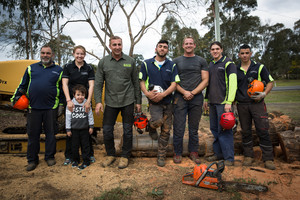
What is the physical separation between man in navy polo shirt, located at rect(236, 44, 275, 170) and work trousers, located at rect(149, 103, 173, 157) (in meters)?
1.45

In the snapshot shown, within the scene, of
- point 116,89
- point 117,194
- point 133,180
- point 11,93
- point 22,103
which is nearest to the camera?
point 117,194

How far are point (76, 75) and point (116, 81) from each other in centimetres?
82

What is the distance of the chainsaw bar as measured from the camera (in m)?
2.96

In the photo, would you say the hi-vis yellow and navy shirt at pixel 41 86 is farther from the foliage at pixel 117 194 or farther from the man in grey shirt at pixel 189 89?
the man in grey shirt at pixel 189 89

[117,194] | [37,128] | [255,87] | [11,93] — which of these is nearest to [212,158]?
[255,87]

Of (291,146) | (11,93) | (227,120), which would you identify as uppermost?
(11,93)

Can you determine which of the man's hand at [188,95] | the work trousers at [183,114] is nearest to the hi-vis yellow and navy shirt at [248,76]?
the work trousers at [183,114]

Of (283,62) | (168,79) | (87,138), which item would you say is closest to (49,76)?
(87,138)

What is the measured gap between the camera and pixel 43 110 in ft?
12.8

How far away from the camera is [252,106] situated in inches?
153

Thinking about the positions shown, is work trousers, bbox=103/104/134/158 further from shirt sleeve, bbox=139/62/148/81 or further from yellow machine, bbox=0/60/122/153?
yellow machine, bbox=0/60/122/153

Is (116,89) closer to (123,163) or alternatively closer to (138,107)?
(138,107)

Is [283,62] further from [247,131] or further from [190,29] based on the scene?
[247,131]

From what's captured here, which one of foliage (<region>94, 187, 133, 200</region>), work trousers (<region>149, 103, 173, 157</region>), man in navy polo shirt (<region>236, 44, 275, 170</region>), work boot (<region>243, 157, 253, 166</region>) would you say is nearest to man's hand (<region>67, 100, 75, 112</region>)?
work trousers (<region>149, 103, 173, 157</region>)
